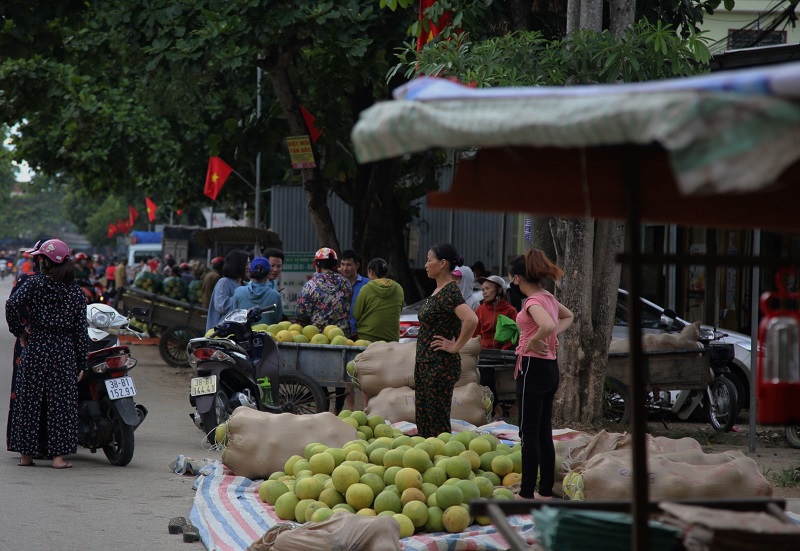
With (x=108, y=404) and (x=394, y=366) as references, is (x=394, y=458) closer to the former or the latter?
(x=394, y=366)

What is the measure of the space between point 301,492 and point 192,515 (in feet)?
3.05

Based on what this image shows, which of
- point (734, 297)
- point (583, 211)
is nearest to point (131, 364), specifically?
point (583, 211)

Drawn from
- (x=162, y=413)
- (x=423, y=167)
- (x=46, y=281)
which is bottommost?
(x=162, y=413)

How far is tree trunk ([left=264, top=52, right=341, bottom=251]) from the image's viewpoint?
1661cm

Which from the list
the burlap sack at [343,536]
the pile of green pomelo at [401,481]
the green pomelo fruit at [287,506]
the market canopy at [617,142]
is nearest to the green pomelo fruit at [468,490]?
the pile of green pomelo at [401,481]

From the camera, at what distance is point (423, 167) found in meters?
22.0

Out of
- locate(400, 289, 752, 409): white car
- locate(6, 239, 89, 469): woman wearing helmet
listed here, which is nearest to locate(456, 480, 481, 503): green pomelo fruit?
locate(6, 239, 89, 469): woman wearing helmet

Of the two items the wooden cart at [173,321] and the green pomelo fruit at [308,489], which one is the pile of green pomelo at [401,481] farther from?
the wooden cart at [173,321]

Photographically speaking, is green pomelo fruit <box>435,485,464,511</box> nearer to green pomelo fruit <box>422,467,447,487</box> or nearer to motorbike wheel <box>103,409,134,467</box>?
green pomelo fruit <box>422,467,447,487</box>

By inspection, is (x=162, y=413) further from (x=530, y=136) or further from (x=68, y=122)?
(x=68, y=122)

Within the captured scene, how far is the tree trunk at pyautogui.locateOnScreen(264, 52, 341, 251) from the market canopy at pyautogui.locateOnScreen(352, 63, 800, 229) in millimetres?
12971

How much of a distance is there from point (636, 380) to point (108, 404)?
22.3 feet

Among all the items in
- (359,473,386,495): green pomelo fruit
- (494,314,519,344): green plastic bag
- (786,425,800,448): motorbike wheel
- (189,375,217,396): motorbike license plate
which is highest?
(494,314,519,344): green plastic bag

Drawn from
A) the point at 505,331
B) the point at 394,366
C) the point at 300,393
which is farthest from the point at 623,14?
the point at 300,393
